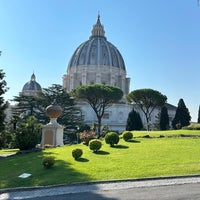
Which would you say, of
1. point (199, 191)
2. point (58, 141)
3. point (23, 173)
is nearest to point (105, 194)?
point (199, 191)

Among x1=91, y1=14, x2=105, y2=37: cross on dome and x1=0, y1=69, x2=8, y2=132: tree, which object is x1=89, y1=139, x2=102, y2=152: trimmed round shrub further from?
x1=91, y1=14, x2=105, y2=37: cross on dome

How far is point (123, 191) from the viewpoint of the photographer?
1309 cm

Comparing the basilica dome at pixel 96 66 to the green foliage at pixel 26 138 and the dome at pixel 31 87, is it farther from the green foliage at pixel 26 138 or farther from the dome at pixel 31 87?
the green foliage at pixel 26 138

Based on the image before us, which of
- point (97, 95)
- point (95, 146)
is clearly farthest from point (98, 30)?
point (95, 146)

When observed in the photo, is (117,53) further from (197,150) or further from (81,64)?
(197,150)

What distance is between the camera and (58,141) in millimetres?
32688

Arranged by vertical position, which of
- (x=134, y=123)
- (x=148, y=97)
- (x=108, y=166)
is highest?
(x=148, y=97)

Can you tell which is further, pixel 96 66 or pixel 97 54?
pixel 97 54

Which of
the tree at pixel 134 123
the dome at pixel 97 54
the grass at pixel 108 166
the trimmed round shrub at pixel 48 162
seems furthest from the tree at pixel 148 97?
the trimmed round shrub at pixel 48 162

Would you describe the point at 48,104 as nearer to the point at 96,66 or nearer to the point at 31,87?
the point at 96,66

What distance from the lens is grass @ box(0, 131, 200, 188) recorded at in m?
15.6

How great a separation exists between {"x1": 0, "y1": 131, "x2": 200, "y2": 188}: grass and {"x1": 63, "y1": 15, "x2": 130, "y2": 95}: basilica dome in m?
83.5

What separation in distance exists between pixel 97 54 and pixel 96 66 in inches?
177

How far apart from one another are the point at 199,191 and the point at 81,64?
9730 cm
